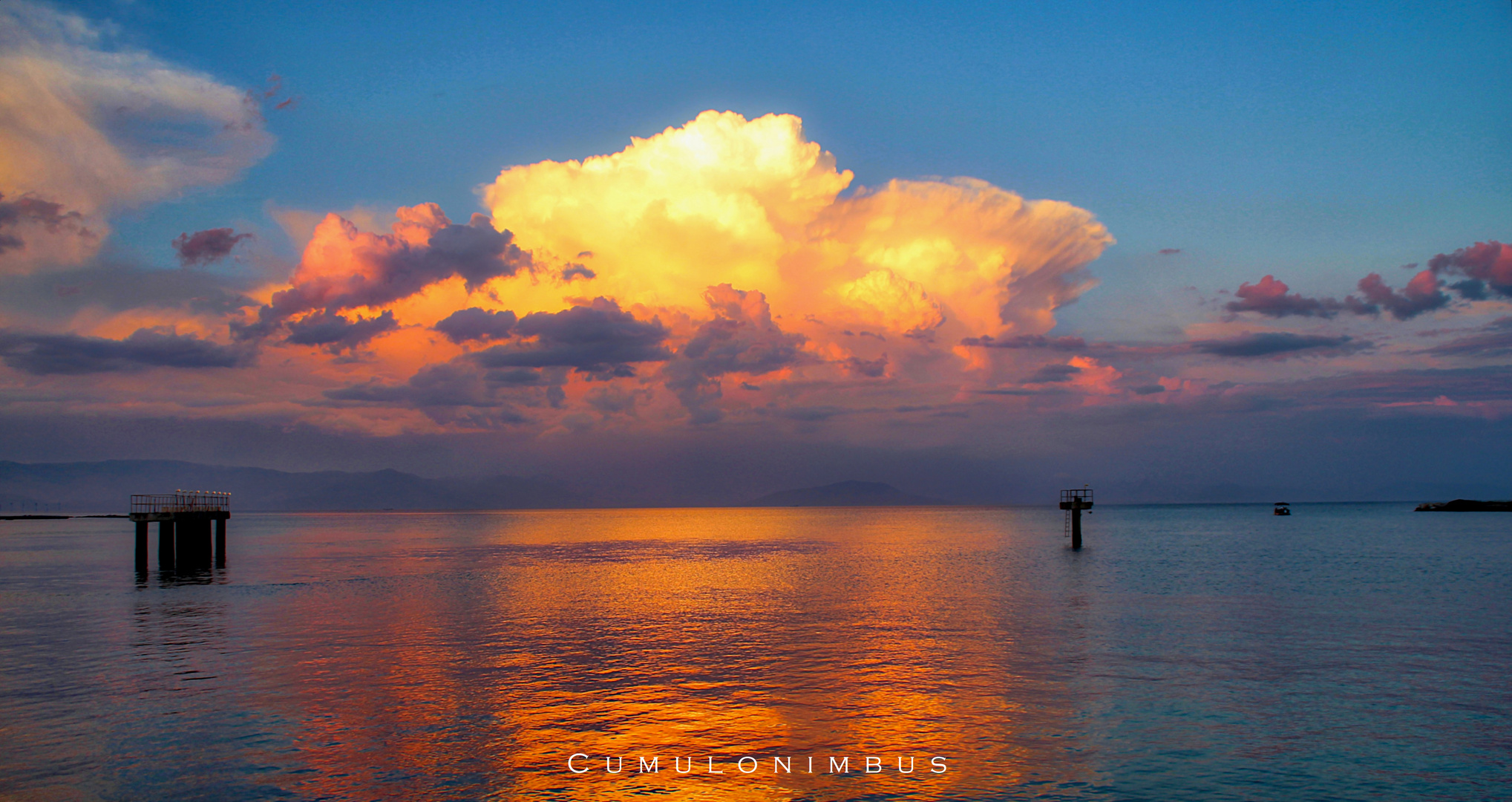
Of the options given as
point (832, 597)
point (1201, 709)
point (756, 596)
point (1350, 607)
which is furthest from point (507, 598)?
point (1350, 607)

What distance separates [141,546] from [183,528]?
567cm

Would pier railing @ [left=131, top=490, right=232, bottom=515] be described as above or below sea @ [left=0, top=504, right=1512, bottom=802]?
above

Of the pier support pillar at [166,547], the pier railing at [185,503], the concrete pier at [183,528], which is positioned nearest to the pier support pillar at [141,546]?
the concrete pier at [183,528]

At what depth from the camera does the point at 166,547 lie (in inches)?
2469

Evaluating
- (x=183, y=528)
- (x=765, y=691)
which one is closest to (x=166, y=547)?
(x=183, y=528)

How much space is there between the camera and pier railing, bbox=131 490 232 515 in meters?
59.7

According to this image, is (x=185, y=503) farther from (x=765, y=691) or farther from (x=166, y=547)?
(x=765, y=691)

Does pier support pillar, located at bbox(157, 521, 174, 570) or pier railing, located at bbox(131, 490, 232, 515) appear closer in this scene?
pier railing, located at bbox(131, 490, 232, 515)

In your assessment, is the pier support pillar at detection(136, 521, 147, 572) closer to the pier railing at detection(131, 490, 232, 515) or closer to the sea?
the pier railing at detection(131, 490, 232, 515)

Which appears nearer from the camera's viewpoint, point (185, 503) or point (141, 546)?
point (141, 546)

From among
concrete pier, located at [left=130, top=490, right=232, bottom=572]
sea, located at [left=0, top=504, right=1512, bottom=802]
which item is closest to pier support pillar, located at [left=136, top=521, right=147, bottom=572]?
concrete pier, located at [left=130, top=490, right=232, bottom=572]

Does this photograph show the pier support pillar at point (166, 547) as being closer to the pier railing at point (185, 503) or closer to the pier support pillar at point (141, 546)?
the pier railing at point (185, 503)

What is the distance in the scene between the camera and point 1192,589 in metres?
45.3

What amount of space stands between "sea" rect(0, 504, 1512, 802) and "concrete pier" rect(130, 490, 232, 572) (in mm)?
11909
